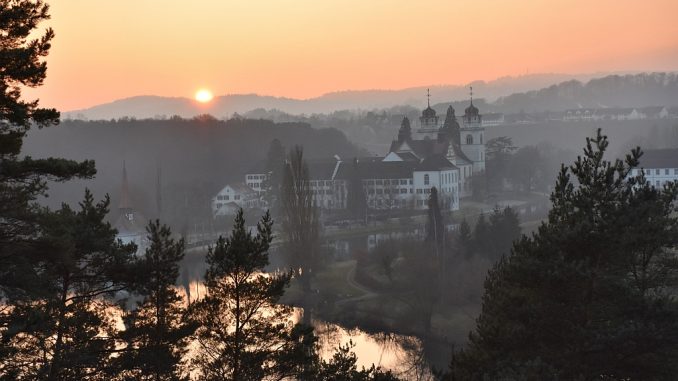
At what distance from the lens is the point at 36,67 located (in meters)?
10.5

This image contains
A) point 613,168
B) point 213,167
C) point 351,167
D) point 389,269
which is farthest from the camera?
point 213,167

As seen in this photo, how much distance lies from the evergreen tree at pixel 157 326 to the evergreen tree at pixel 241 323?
1.25 feet

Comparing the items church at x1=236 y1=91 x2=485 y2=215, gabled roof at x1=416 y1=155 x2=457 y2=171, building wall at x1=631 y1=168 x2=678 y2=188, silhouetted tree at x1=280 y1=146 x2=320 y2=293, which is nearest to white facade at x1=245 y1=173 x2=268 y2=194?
church at x1=236 y1=91 x2=485 y2=215

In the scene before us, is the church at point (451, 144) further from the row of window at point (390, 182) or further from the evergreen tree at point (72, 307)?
the evergreen tree at point (72, 307)

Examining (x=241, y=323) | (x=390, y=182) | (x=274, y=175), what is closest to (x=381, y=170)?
(x=390, y=182)

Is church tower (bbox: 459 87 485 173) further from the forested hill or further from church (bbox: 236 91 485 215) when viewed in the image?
the forested hill

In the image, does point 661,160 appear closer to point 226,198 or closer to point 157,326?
point 226,198

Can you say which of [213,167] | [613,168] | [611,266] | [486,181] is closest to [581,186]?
[613,168]

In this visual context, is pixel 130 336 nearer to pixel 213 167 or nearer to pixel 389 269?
pixel 389 269

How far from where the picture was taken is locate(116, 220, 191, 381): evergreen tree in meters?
13.5

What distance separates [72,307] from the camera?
13742 mm

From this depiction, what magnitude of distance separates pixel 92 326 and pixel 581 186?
8050mm

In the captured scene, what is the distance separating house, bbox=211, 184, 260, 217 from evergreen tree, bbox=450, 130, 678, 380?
196 feet

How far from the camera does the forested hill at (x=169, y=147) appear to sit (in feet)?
295
